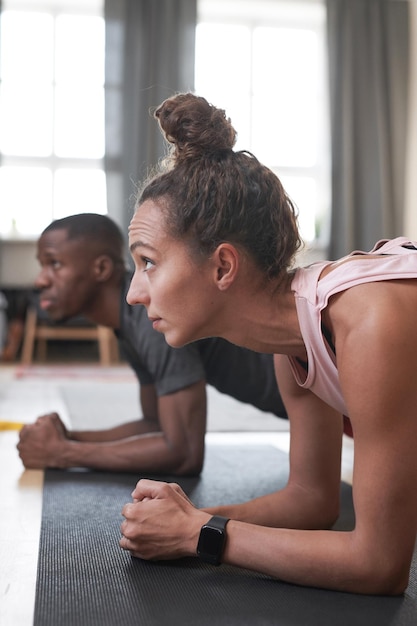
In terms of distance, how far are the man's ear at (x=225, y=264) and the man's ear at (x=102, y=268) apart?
900mm

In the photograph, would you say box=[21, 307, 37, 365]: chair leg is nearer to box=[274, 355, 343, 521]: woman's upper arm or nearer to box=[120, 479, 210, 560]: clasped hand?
box=[274, 355, 343, 521]: woman's upper arm

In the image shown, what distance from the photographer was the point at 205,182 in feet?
3.64

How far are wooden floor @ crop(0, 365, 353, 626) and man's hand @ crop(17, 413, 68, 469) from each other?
0.12 feet

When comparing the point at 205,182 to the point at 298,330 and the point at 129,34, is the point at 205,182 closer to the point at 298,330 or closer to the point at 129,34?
the point at 298,330

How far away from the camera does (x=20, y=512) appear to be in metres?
1.57

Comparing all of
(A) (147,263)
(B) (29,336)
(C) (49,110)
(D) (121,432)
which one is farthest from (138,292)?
(C) (49,110)

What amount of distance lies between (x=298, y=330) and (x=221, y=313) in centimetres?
11

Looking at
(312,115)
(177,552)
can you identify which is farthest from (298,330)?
(312,115)

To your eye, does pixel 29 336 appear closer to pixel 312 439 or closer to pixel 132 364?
pixel 132 364

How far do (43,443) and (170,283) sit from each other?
93cm

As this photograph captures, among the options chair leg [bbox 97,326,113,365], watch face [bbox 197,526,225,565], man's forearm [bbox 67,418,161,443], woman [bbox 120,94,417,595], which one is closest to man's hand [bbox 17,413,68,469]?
man's forearm [bbox 67,418,161,443]

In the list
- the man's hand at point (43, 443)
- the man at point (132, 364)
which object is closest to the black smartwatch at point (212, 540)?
the man at point (132, 364)

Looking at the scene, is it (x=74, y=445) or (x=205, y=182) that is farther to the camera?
(x=74, y=445)

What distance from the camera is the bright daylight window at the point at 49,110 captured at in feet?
20.6
